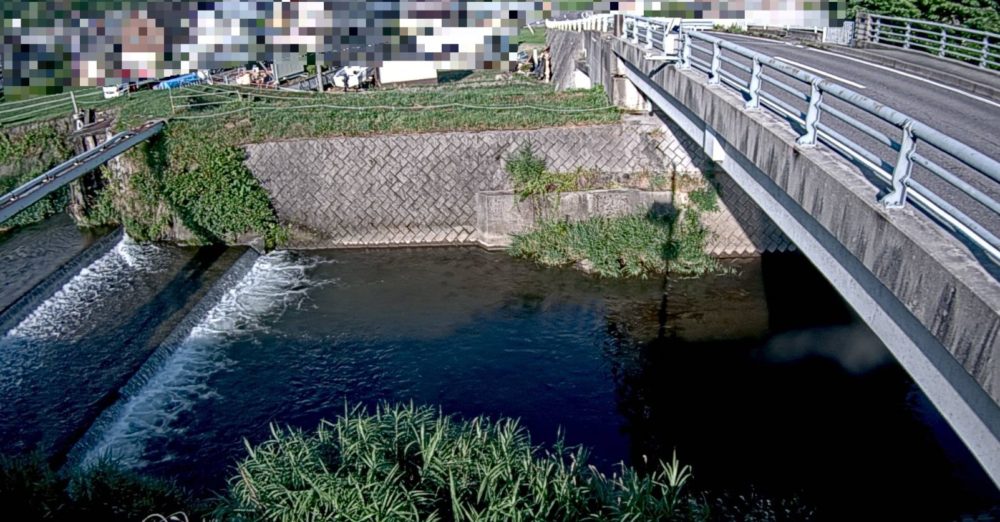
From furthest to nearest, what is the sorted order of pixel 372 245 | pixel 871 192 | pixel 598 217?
pixel 372 245 → pixel 598 217 → pixel 871 192

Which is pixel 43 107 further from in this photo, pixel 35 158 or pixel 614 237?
pixel 614 237

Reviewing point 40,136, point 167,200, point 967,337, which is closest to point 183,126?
point 167,200

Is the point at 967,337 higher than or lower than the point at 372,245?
higher

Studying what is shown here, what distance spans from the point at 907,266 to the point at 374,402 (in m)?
8.10

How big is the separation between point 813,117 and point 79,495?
820 cm

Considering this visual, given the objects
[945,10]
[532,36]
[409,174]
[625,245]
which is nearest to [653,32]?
[625,245]

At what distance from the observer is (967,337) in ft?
13.0

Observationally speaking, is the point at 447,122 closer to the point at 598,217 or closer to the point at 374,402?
the point at 598,217

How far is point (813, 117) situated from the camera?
6.52 meters

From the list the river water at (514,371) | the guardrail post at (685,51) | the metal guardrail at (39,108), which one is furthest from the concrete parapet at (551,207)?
the metal guardrail at (39,108)

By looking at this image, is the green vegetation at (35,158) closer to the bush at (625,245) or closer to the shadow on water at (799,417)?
the bush at (625,245)

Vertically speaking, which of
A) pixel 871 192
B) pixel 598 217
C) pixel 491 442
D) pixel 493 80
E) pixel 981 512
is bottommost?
pixel 981 512

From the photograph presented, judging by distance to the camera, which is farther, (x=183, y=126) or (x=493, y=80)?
(x=493, y=80)

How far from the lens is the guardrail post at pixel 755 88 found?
8070mm
